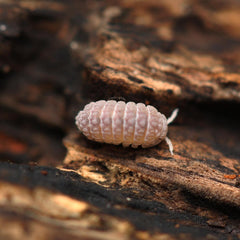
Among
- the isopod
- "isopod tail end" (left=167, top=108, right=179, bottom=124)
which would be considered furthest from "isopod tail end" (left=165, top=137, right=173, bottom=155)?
"isopod tail end" (left=167, top=108, right=179, bottom=124)

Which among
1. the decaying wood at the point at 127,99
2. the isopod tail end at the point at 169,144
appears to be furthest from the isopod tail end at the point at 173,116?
the isopod tail end at the point at 169,144

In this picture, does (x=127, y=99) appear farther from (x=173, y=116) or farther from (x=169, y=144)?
(x=169, y=144)

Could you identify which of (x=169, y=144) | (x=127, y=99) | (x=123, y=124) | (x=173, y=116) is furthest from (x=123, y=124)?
(x=173, y=116)

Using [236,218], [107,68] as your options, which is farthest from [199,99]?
[236,218]

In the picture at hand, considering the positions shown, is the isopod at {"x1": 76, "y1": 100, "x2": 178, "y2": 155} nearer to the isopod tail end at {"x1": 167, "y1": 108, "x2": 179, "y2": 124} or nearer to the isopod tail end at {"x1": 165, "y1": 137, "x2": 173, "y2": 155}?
the isopod tail end at {"x1": 165, "y1": 137, "x2": 173, "y2": 155}

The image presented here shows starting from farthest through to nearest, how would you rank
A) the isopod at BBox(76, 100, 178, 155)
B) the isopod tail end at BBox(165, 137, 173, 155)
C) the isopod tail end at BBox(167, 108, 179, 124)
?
the isopod tail end at BBox(167, 108, 179, 124) → the isopod tail end at BBox(165, 137, 173, 155) → the isopod at BBox(76, 100, 178, 155)

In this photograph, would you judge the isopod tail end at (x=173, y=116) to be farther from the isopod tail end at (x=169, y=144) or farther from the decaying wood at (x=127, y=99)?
the isopod tail end at (x=169, y=144)

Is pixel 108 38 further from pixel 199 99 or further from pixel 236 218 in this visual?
pixel 236 218
